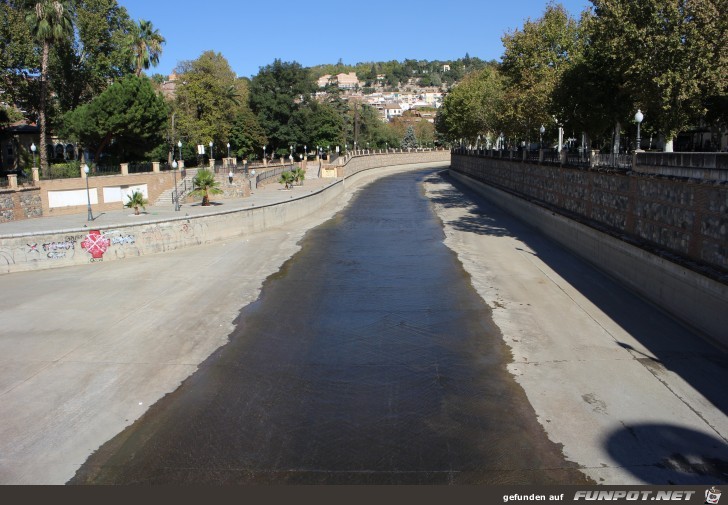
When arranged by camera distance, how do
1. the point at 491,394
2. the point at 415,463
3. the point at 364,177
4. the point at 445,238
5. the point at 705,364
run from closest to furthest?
the point at 415,463
the point at 491,394
the point at 705,364
the point at 445,238
the point at 364,177

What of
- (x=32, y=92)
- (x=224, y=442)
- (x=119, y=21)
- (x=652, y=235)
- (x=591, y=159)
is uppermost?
(x=119, y=21)

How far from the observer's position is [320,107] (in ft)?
320

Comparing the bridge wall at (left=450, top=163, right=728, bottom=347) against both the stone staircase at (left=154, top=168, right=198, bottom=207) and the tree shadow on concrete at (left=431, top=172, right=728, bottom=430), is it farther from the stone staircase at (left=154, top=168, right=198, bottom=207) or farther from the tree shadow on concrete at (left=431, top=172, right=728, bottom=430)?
the stone staircase at (left=154, top=168, right=198, bottom=207)

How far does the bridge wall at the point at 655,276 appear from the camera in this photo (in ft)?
49.4

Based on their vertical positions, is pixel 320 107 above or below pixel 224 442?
above

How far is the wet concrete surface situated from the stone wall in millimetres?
6336

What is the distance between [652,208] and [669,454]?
13.5 meters

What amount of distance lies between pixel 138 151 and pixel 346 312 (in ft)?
131

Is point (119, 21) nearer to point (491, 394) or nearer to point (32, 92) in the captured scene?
point (32, 92)

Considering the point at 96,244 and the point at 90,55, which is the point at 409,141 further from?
the point at 96,244

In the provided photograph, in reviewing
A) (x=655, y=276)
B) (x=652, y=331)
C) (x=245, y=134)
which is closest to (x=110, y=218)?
(x=655, y=276)

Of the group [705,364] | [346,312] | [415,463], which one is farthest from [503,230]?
[415,463]

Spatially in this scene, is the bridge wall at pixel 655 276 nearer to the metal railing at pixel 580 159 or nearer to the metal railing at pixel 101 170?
the metal railing at pixel 580 159

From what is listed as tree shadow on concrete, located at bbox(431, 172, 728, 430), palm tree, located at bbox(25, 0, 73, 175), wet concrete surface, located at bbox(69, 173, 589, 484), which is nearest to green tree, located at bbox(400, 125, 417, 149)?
palm tree, located at bbox(25, 0, 73, 175)
